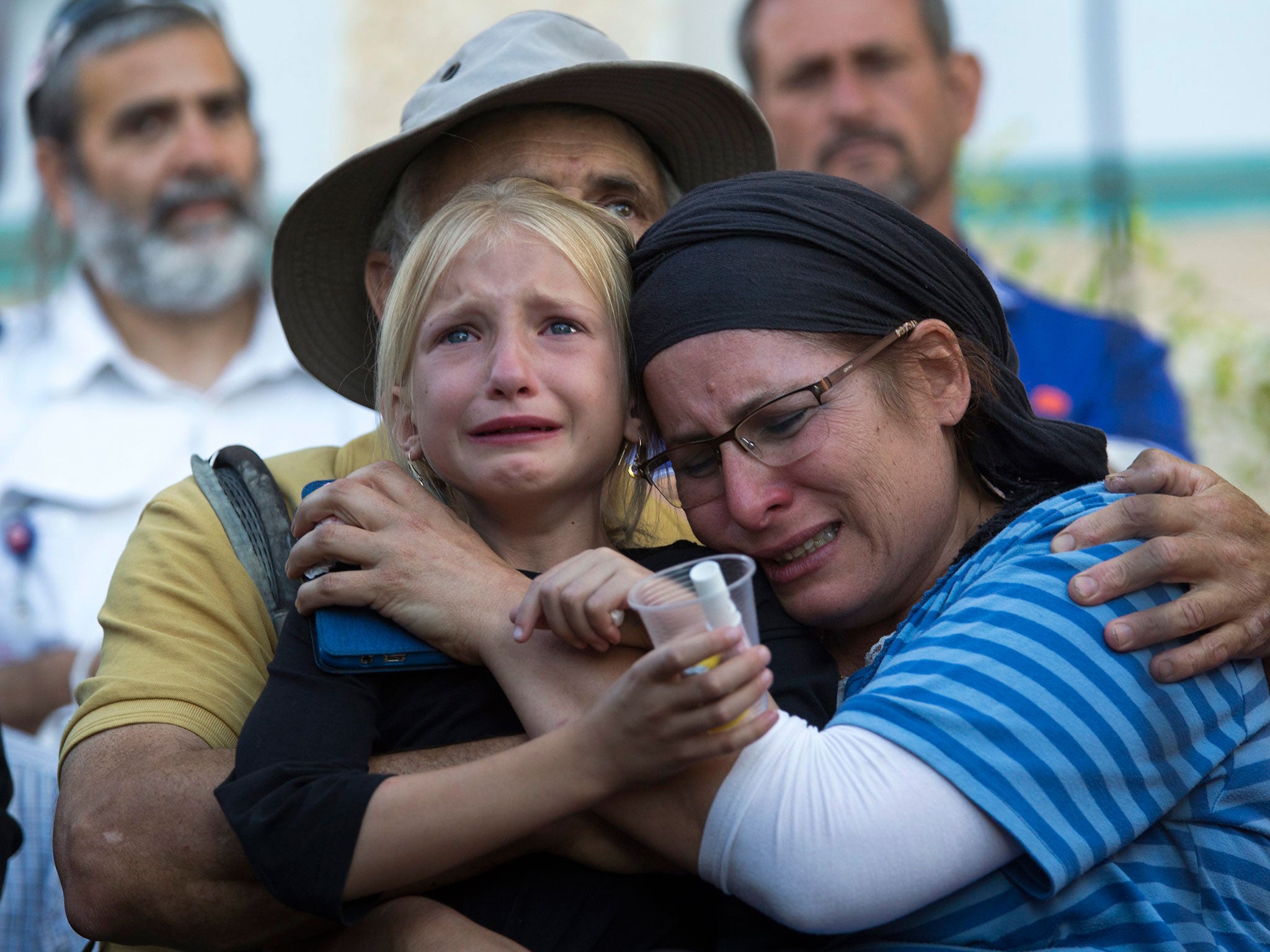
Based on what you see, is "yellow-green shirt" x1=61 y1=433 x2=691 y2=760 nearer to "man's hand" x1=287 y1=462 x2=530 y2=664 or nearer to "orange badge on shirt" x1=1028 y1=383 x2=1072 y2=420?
"man's hand" x1=287 y1=462 x2=530 y2=664

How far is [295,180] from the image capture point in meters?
7.12

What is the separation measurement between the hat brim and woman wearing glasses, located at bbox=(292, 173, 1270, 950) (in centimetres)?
65

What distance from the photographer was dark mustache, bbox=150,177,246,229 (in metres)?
5.94

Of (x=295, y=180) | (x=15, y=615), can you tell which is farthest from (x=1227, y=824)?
(x=295, y=180)

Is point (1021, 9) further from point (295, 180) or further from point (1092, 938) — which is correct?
point (1092, 938)

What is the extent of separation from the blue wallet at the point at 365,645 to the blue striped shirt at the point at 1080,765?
624 mm

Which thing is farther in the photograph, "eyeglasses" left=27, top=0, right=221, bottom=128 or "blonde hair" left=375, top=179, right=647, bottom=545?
"eyeglasses" left=27, top=0, right=221, bottom=128

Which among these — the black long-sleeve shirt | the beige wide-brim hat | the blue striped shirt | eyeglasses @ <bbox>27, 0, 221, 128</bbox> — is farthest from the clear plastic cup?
eyeglasses @ <bbox>27, 0, 221, 128</bbox>

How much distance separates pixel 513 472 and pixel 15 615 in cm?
309

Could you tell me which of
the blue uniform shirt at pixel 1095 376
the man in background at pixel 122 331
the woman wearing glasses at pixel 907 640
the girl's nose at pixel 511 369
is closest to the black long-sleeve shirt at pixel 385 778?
the woman wearing glasses at pixel 907 640

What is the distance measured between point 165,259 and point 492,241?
13.2 feet

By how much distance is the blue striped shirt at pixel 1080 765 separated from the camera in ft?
5.74

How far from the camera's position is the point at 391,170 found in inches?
115

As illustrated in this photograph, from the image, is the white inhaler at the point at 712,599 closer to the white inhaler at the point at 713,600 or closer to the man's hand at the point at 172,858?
the white inhaler at the point at 713,600
